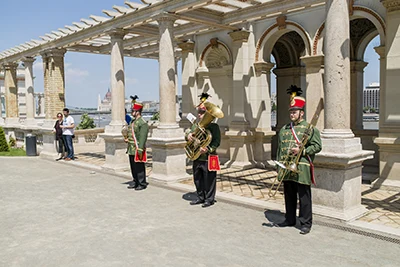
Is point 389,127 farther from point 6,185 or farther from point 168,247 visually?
point 6,185

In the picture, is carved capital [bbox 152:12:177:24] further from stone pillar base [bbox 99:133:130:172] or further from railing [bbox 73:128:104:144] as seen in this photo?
railing [bbox 73:128:104:144]

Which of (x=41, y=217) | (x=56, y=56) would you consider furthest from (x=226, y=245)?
(x=56, y=56)

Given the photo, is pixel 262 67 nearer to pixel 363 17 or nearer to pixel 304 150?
pixel 363 17

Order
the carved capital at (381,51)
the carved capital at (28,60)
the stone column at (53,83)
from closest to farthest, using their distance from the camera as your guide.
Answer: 1. the carved capital at (381,51)
2. the stone column at (53,83)
3. the carved capital at (28,60)

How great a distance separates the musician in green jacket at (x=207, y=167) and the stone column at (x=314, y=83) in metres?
3.69

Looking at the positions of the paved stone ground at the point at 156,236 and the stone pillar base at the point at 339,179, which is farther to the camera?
the stone pillar base at the point at 339,179

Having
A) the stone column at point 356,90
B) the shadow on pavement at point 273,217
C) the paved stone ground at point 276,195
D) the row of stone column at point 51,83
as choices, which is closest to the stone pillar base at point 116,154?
the paved stone ground at point 276,195

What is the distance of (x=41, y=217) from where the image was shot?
6.28m

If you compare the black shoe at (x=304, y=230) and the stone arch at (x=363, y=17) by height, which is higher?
the stone arch at (x=363, y=17)

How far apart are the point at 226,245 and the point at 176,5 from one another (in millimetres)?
5995

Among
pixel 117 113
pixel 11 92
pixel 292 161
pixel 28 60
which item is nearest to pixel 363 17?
pixel 292 161

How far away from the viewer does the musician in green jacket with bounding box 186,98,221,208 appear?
6.84 meters

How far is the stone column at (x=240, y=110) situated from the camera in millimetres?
11156

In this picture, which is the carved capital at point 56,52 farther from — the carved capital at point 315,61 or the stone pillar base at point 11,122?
the carved capital at point 315,61
